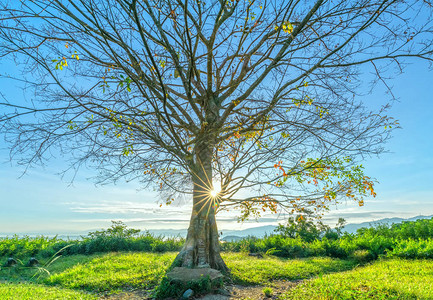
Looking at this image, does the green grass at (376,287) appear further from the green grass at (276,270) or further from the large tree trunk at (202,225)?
the large tree trunk at (202,225)

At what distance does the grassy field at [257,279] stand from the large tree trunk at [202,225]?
779mm

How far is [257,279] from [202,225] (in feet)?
6.63

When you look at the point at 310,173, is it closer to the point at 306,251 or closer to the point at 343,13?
the point at 343,13

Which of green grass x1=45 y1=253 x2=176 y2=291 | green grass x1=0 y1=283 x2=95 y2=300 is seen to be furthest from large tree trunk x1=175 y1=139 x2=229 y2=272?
green grass x1=0 y1=283 x2=95 y2=300

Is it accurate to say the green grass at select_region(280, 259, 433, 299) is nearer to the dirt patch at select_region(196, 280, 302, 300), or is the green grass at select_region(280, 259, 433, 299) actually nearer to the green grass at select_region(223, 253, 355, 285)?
the dirt patch at select_region(196, 280, 302, 300)

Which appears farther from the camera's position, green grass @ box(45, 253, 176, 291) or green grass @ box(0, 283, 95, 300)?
green grass @ box(45, 253, 176, 291)

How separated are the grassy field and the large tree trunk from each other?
78cm

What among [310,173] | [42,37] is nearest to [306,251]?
[310,173]

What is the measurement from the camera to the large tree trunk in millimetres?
7336

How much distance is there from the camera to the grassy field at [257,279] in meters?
5.12

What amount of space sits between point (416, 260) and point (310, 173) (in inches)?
180

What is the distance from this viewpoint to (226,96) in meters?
8.50

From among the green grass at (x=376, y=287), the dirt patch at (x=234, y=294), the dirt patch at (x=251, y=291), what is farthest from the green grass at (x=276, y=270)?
the green grass at (x=376, y=287)

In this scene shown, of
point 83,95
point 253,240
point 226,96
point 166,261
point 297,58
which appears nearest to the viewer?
point 83,95
